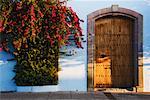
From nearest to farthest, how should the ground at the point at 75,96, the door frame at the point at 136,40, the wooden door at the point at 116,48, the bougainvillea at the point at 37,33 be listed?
the ground at the point at 75,96
the bougainvillea at the point at 37,33
the door frame at the point at 136,40
the wooden door at the point at 116,48

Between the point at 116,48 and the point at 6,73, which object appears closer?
the point at 6,73

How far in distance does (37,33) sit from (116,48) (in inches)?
125

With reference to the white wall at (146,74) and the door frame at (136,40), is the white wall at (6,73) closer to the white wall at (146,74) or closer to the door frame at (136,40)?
the door frame at (136,40)

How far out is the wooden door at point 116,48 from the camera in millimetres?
15055

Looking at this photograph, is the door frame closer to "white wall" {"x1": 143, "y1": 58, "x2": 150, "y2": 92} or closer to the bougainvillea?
"white wall" {"x1": 143, "y1": 58, "x2": 150, "y2": 92}

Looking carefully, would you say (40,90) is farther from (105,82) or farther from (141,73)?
(141,73)

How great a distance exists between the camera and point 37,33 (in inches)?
544

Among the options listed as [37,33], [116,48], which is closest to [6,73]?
[37,33]

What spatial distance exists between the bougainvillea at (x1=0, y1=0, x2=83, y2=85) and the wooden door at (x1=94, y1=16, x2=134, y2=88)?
1.27m

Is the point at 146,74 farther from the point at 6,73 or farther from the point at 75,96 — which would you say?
the point at 6,73

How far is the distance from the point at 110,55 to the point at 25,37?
342 centimetres

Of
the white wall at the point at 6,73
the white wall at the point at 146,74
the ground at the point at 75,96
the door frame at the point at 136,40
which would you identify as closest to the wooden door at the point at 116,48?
the door frame at the point at 136,40

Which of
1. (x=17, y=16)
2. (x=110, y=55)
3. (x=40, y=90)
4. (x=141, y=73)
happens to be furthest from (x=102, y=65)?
(x=17, y=16)

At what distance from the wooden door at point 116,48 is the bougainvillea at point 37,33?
127cm
